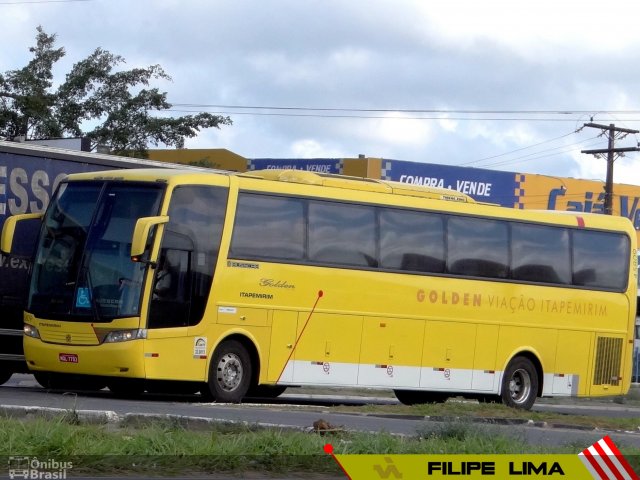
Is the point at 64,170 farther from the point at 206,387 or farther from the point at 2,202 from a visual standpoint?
the point at 206,387

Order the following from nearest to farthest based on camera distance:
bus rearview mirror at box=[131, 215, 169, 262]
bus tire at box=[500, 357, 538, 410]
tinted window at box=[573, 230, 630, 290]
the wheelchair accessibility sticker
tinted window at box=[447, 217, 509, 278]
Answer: bus rearview mirror at box=[131, 215, 169, 262], the wheelchair accessibility sticker, tinted window at box=[447, 217, 509, 278], bus tire at box=[500, 357, 538, 410], tinted window at box=[573, 230, 630, 290]

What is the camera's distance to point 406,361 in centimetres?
2077

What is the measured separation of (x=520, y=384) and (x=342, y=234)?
4.80 metres

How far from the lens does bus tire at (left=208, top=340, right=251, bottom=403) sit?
1845 centimetres

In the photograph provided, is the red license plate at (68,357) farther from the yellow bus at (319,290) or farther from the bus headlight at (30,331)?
the bus headlight at (30,331)

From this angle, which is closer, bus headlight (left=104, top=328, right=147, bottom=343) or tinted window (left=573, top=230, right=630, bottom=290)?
bus headlight (left=104, top=328, right=147, bottom=343)

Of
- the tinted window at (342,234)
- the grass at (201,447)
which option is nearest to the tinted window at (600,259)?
the tinted window at (342,234)

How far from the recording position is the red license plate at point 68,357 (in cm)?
1773

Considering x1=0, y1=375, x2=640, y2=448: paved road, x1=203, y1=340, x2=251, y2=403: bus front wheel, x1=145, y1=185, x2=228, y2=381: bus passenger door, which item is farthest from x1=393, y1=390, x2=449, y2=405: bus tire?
x1=145, y1=185, x2=228, y2=381: bus passenger door

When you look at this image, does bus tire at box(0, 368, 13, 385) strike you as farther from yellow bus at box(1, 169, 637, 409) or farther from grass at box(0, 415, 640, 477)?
grass at box(0, 415, 640, 477)

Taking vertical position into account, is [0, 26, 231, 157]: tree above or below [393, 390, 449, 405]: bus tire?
above

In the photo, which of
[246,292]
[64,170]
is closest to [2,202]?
[64,170]

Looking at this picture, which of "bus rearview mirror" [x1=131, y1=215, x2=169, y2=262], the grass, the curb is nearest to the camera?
the grass

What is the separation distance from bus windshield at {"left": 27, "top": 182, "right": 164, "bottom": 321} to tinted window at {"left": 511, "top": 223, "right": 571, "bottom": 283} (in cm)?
705
